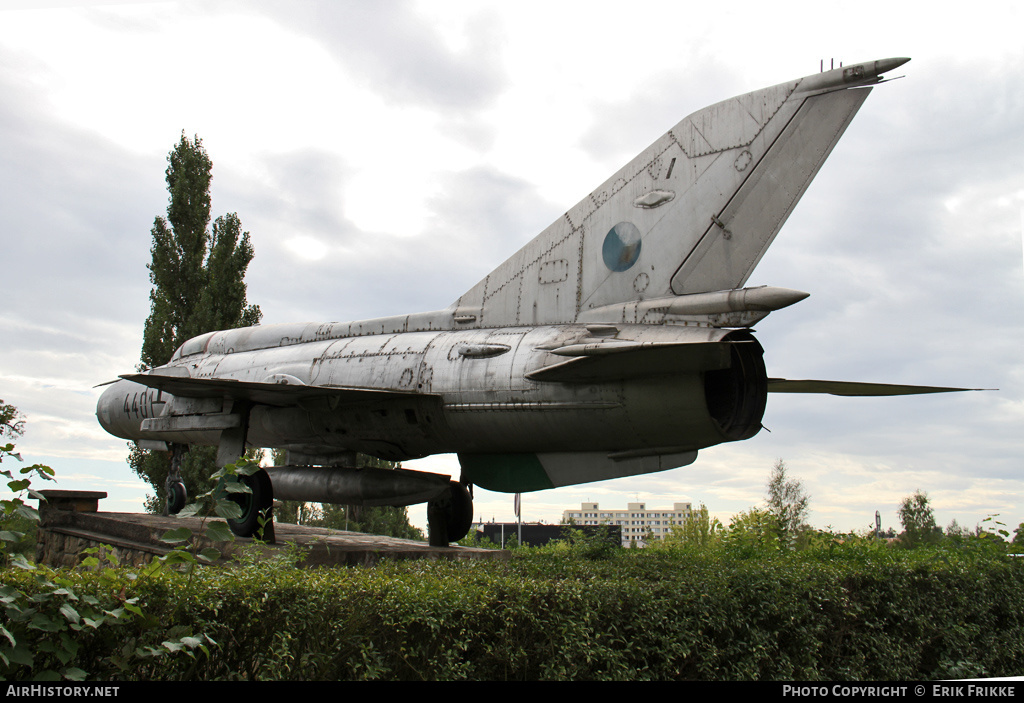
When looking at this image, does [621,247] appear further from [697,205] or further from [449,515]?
[449,515]

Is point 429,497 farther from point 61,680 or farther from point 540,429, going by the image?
point 61,680

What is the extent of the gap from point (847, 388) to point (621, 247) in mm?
3225

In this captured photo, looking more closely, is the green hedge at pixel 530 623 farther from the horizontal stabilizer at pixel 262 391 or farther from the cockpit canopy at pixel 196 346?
the cockpit canopy at pixel 196 346

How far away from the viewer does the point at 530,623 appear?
14.7ft

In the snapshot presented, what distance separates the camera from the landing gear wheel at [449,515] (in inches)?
429

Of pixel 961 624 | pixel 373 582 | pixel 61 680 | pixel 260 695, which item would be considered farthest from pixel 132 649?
pixel 961 624

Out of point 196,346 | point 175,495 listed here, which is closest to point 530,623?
point 196,346

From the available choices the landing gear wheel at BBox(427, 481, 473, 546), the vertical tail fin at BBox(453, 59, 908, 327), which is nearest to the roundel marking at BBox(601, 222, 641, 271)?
the vertical tail fin at BBox(453, 59, 908, 327)

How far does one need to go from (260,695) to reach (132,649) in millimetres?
657

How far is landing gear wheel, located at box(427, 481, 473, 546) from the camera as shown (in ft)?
35.8

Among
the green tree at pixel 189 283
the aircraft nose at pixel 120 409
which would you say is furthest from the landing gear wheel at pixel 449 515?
the green tree at pixel 189 283

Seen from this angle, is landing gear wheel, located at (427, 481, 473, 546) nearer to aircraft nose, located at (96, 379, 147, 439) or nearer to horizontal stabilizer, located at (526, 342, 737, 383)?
horizontal stabilizer, located at (526, 342, 737, 383)

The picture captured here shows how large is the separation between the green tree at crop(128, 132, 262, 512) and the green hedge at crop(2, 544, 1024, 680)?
14777mm

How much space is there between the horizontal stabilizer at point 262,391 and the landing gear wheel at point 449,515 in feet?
8.33
